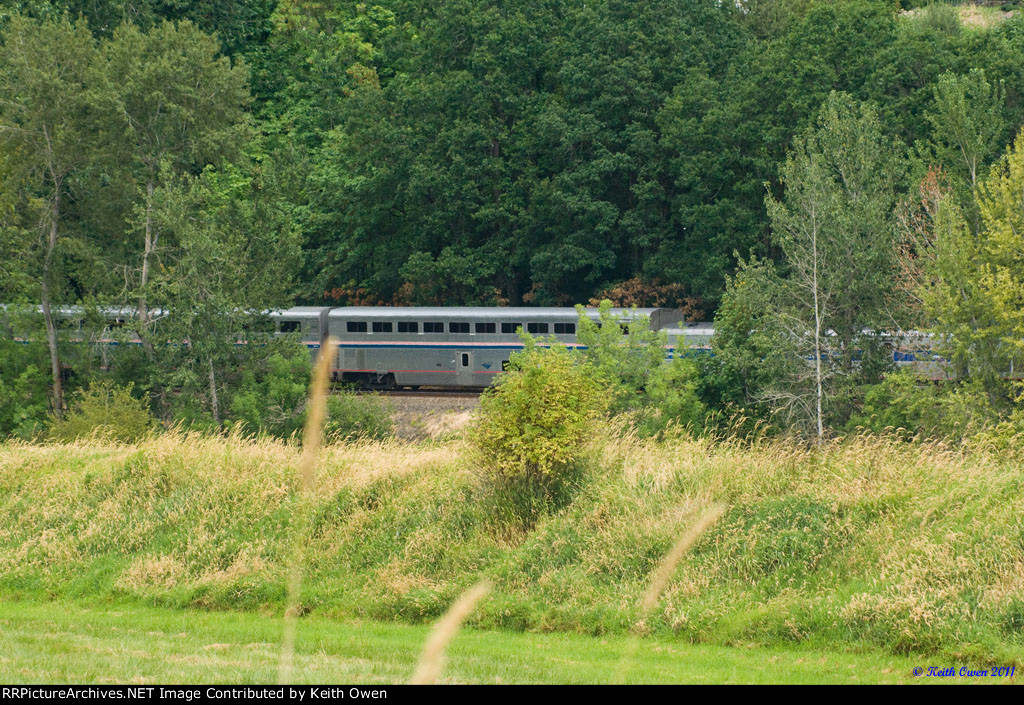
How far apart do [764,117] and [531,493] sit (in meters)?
39.0

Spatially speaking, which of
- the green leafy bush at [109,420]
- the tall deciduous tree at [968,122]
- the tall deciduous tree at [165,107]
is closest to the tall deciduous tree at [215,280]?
the tall deciduous tree at [165,107]

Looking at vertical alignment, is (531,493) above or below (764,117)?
below

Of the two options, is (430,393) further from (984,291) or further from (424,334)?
(984,291)

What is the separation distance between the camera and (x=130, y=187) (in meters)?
47.8

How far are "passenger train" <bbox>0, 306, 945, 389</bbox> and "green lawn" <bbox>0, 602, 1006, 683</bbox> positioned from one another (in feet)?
97.8

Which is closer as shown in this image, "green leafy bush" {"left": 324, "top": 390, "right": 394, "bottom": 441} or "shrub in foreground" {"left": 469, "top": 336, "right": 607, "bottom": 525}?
"shrub in foreground" {"left": 469, "top": 336, "right": 607, "bottom": 525}

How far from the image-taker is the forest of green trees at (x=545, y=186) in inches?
1395

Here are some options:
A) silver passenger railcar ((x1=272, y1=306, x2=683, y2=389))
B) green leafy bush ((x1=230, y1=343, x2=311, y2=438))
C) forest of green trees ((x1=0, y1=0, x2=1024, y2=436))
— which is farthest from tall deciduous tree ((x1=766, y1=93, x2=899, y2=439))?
green leafy bush ((x1=230, y1=343, x2=311, y2=438))

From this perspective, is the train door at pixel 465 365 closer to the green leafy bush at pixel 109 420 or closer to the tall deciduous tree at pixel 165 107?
the tall deciduous tree at pixel 165 107

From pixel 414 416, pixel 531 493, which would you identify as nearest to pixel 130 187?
pixel 414 416

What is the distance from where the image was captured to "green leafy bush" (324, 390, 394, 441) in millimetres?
37531

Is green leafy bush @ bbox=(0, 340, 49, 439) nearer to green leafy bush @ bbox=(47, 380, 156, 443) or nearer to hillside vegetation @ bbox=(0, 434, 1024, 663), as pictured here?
green leafy bush @ bbox=(47, 380, 156, 443)

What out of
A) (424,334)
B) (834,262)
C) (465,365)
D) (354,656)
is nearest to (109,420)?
(424,334)
